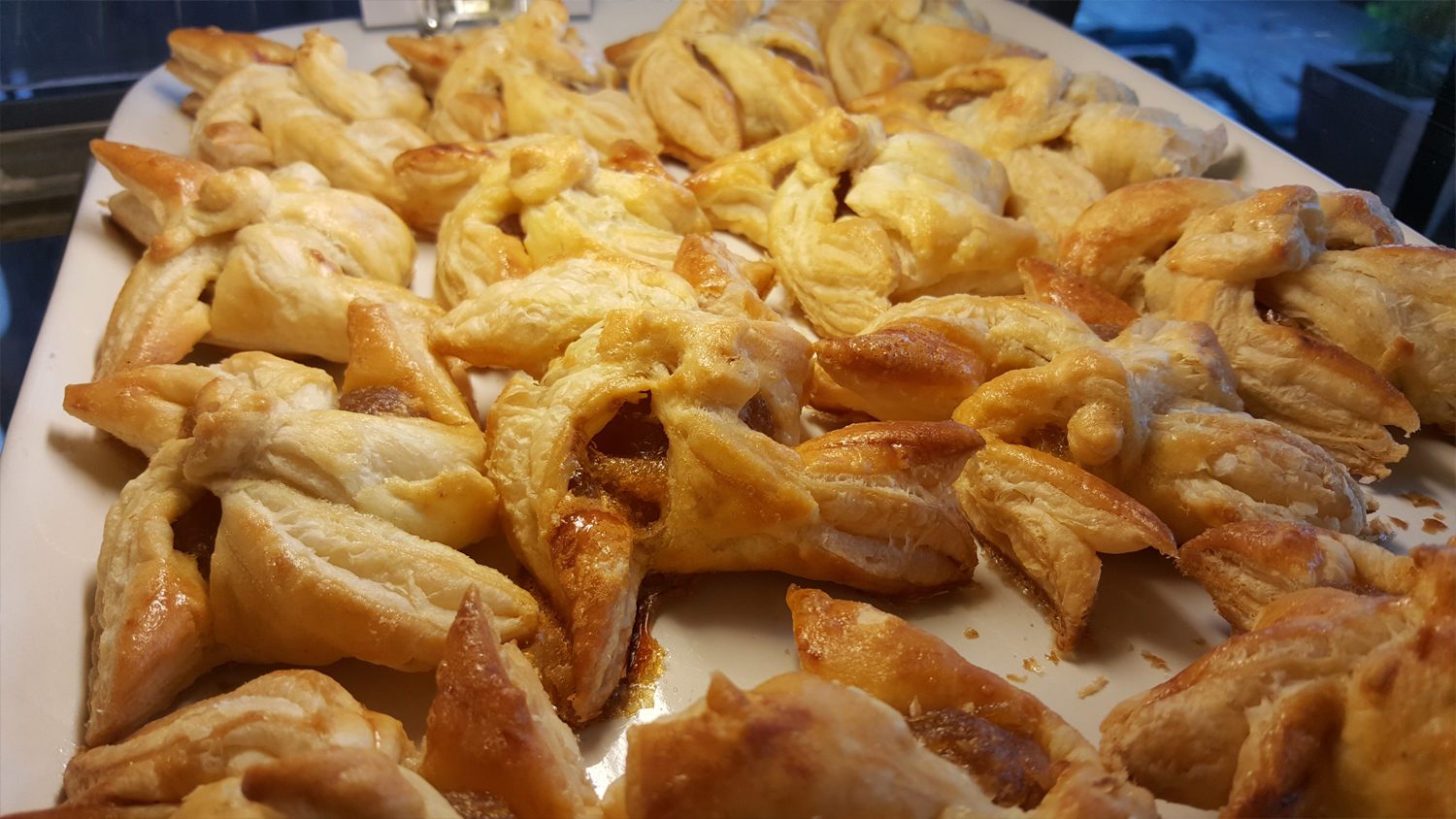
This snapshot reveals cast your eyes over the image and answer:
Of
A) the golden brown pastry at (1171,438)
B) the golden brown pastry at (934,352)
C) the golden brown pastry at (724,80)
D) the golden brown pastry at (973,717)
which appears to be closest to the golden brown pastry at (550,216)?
the golden brown pastry at (724,80)

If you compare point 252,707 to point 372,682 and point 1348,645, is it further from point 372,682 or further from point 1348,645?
point 1348,645

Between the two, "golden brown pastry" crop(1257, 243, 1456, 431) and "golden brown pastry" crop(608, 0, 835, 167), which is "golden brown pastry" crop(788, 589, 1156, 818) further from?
"golden brown pastry" crop(608, 0, 835, 167)

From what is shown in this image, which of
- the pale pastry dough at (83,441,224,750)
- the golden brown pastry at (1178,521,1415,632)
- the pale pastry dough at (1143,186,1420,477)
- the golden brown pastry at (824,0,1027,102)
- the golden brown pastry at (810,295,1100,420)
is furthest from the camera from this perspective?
the golden brown pastry at (824,0,1027,102)

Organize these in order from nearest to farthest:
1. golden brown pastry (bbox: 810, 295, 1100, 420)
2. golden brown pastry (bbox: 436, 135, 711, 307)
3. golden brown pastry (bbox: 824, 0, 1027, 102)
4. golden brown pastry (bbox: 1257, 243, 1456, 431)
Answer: golden brown pastry (bbox: 810, 295, 1100, 420) → golden brown pastry (bbox: 1257, 243, 1456, 431) → golden brown pastry (bbox: 436, 135, 711, 307) → golden brown pastry (bbox: 824, 0, 1027, 102)

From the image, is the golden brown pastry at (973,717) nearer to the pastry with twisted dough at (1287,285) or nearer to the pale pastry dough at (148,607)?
the pale pastry dough at (148,607)

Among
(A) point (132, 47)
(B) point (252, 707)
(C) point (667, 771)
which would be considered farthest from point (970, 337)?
(A) point (132, 47)

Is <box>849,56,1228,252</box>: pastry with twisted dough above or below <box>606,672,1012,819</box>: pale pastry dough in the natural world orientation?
above

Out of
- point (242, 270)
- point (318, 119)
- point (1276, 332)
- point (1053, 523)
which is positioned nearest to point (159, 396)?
point (242, 270)

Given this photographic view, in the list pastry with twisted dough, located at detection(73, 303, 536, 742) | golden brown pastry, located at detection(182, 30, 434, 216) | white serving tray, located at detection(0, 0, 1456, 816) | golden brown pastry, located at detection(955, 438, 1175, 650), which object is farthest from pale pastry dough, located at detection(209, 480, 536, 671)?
golden brown pastry, located at detection(182, 30, 434, 216)
